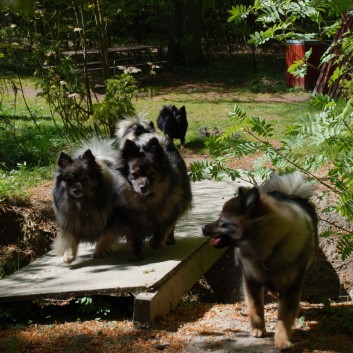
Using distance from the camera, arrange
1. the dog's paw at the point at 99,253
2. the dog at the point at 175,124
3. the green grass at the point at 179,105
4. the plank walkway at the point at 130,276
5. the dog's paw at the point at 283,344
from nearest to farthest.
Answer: the dog's paw at the point at 283,344 → the plank walkway at the point at 130,276 → the dog's paw at the point at 99,253 → the green grass at the point at 179,105 → the dog at the point at 175,124

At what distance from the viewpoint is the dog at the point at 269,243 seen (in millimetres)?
3607

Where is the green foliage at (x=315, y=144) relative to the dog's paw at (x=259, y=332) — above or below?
above

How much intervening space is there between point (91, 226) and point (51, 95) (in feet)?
14.9

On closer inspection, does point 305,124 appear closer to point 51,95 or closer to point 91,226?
point 91,226

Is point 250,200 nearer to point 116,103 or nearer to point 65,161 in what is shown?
point 65,161

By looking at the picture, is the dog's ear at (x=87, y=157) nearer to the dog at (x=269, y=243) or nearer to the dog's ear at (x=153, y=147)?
the dog's ear at (x=153, y=147)

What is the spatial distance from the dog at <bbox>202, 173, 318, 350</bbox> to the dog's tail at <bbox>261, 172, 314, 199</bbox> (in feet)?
1.04

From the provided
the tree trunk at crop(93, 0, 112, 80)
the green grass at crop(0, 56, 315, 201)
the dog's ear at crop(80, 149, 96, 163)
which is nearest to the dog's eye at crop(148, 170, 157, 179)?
the dog's ear at crop(80, 149, 96, 163)

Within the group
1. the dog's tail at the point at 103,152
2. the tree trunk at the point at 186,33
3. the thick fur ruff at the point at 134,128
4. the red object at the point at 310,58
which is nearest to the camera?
the dog's tail at the point at 103,152

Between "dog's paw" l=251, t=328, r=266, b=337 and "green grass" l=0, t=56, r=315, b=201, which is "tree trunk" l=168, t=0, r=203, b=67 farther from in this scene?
"dog's paw" l=251, t=328, r=266, b=337

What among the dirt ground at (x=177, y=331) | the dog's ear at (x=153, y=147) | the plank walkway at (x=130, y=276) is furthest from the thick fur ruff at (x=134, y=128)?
the dirt ground at (x=177, y=331)

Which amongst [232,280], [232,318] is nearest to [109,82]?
[232,280]

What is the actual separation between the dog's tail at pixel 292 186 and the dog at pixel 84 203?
1.67 m

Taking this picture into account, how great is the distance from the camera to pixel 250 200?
140 inches
